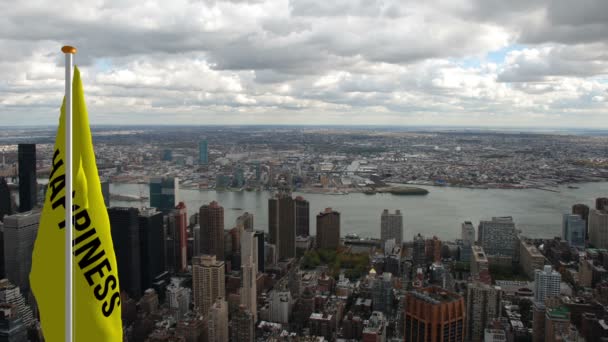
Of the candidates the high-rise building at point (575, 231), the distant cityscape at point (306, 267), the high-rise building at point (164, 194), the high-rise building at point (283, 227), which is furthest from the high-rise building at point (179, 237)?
the high-rise building at point (575, 231)

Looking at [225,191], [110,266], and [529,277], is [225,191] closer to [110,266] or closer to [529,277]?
[529,277]

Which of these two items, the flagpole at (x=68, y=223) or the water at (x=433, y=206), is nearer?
the flagpole at (x=68, y=223)

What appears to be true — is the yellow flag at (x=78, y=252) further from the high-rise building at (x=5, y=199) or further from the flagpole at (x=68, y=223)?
the high-rise building at (x=5, y=199)

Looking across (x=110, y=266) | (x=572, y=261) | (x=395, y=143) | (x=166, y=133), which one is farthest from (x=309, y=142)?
(x=110, y=266)

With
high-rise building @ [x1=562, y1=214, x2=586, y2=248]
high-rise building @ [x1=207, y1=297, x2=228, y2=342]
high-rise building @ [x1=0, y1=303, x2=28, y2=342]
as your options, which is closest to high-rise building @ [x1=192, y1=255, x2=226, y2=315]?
high-rise building @ [x1=207, y1=297, x2=228, y2=342]

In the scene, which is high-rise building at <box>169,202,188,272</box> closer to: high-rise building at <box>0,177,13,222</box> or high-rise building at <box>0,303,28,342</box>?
high-rise building at <box>0,177,13,222</box>

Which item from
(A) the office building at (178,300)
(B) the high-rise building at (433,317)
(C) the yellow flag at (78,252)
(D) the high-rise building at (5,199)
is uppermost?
(C) the yellow flag at (78,252)
